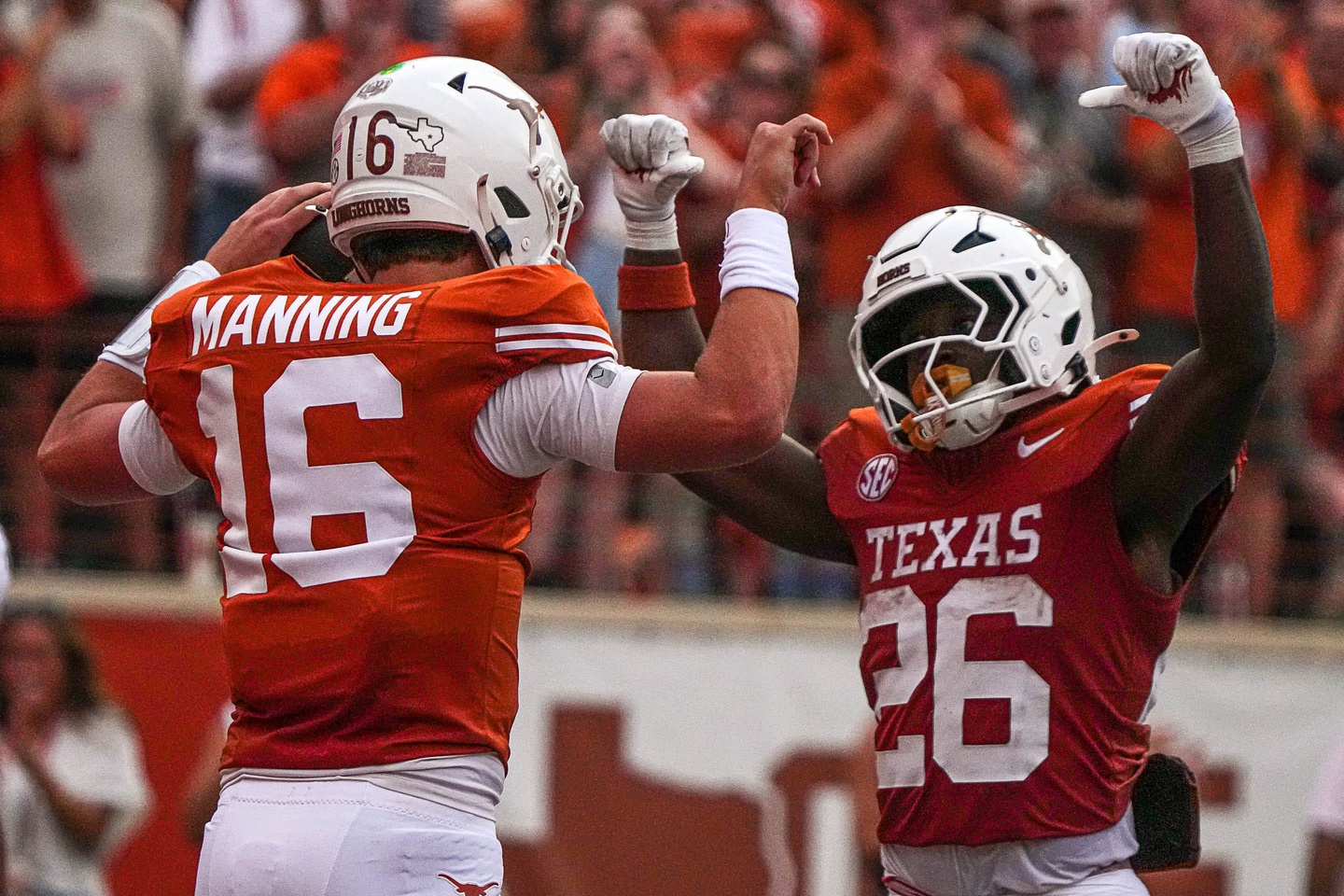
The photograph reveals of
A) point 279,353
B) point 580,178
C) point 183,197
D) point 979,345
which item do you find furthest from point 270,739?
point 183,197

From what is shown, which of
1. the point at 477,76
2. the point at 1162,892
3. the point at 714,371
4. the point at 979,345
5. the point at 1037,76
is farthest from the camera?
the point at 1037,76

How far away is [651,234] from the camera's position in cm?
383

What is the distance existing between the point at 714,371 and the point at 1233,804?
527 cm

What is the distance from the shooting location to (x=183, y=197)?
8.27 meters

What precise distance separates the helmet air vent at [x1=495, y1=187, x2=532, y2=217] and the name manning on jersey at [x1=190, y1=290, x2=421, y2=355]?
0.27 m

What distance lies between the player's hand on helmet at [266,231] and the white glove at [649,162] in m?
0.56

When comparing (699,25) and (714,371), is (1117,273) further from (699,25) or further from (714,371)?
(714,371)

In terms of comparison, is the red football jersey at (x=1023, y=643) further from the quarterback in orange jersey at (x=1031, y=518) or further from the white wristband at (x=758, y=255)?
the white wristband at (x=758, y=255)

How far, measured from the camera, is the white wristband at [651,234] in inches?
150

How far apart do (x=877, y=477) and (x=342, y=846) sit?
144cm

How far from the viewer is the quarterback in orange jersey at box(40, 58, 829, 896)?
125 inches

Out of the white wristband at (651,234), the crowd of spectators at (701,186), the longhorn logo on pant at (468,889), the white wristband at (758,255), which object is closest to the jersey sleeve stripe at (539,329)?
the white wristband at (758,255)

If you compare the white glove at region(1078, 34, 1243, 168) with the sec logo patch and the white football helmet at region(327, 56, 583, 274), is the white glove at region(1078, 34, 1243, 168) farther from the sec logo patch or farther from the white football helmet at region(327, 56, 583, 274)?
the white football helmet at region(327, 56, 583, 274)

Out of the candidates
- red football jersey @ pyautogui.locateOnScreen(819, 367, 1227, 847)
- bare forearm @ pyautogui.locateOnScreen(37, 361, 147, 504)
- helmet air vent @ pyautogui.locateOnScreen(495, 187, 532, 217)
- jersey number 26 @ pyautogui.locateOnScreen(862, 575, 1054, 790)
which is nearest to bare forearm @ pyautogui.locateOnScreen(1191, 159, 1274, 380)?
red football jersey @ pyautogui.locateOnScreen(819, 367, 1227, 847)
